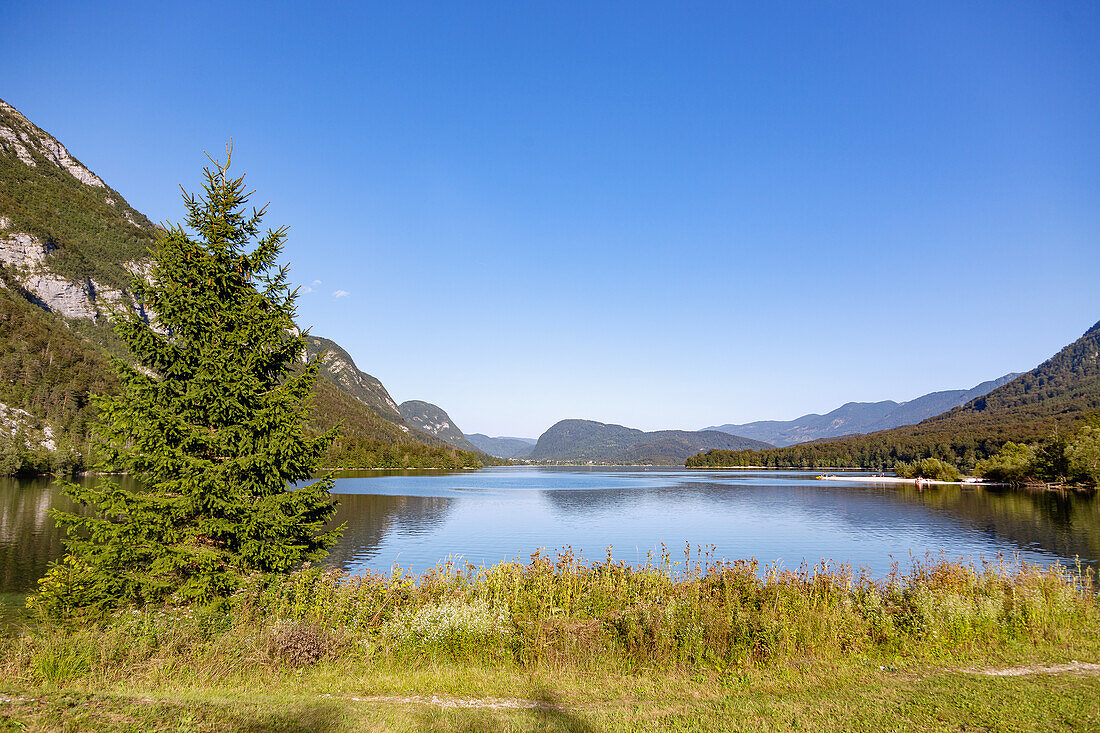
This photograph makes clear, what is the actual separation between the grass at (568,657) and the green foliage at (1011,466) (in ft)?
389

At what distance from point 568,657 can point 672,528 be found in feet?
138

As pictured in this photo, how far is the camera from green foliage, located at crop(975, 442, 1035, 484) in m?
104

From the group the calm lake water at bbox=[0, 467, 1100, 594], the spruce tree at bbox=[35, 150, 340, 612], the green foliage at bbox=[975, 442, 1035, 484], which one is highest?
the spruce tree at bbox=[35, 150, 340, 612]

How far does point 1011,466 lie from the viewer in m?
107

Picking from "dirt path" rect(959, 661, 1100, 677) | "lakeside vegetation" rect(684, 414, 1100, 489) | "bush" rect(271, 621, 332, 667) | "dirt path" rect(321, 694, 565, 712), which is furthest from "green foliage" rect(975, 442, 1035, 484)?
"bush" rect(271, 621, 332, 667)

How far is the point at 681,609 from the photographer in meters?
12.1

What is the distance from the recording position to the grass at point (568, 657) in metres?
7.71

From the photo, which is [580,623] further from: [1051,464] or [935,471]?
[935,471]

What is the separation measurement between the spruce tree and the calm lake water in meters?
12.2

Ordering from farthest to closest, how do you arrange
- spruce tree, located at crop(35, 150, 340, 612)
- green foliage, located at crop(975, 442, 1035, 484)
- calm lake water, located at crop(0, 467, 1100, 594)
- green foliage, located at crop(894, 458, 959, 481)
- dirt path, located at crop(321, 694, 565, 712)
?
green foliage, located at crop(894, 458, 959, 481), green foliage, located at crop(975, 442, 1035, 484), calm lake water, located at crop(0, 467, 1100, 594), spruce tree, located at crop(35, 150, 340, 612), dirt path, located at crop(321, 694, 565, 712)

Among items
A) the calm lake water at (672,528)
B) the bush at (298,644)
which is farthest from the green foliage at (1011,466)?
the bush at (298,644)

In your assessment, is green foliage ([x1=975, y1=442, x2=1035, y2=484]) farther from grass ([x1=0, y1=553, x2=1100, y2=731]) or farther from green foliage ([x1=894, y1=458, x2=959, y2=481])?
grass ([x1=0, y1=553, x2=1100, y2=731])

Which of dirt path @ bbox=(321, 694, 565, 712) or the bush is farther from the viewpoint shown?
the bush

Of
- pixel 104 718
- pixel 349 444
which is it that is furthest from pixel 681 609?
pixel 349 444
